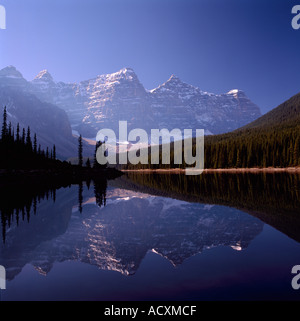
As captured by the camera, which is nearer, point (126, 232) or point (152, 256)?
point (152, 256)

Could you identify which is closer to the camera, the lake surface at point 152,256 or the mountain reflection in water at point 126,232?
the lake surface at point 152,256

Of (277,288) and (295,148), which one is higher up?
(295,148)

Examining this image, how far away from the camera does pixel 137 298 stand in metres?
7.61

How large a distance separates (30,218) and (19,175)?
6877cm

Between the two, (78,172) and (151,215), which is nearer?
(151,215)

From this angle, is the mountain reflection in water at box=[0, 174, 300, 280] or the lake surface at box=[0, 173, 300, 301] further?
the mountain reflection in water at box=[0, 174, 300, 280]

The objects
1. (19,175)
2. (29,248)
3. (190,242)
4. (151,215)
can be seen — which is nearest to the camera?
(29,248)

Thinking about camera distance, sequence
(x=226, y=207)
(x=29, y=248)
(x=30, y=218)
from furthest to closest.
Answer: (x=226, y=207) → (x=30, y=218) → (x=29, y=248)

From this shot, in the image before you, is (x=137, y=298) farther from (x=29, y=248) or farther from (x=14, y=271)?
(x=29, y=248)

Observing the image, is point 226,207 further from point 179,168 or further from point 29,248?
point 179,168
